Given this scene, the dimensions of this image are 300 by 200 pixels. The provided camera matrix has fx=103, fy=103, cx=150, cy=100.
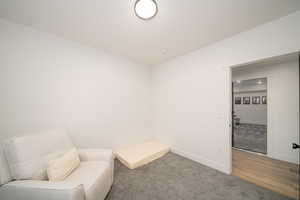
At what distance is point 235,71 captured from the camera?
3027 millimetres

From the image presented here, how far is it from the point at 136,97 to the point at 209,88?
1.82 meters

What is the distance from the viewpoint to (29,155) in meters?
1.16

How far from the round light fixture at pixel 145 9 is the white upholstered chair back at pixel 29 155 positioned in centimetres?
205

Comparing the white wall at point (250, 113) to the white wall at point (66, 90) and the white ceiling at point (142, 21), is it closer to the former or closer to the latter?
the white ceiling at point (142, 21)

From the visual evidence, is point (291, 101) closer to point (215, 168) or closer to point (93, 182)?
point (215, 168)

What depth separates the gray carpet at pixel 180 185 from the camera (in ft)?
4.58

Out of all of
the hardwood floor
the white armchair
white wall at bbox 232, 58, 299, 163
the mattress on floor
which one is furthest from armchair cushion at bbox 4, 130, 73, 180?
white wall at bbox 232, 58, 299, 163

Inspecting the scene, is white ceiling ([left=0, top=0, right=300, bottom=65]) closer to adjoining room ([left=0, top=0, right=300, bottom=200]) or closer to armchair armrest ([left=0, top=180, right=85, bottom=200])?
adjoining room ([left=0, top=0, right=300, bottom=200])

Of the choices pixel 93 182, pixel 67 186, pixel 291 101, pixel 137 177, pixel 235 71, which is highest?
pixel 235 71

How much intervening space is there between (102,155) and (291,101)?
3576 mm

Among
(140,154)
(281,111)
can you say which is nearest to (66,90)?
(140,154)

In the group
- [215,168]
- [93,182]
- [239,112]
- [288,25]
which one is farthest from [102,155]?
[239,112]

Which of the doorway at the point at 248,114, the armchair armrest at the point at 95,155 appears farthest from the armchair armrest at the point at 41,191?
the doorway at the point at 248,114

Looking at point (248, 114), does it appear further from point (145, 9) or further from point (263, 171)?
point (145, 9)
